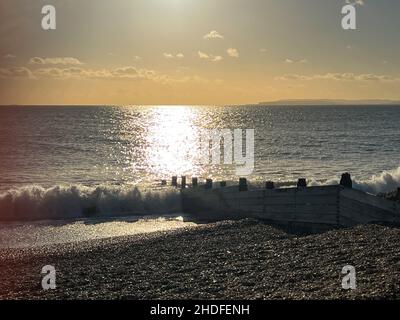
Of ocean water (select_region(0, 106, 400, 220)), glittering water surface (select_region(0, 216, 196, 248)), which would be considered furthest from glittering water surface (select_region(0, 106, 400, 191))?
glittering water surface (select_region(0, 216, 196, 248))

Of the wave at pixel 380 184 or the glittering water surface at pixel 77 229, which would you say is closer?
the glittering water surface at pixel 77 229

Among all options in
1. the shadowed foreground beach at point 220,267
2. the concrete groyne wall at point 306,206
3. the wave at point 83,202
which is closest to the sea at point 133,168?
the wave at point 83,202

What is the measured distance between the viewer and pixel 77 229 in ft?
74.5

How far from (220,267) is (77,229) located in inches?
483

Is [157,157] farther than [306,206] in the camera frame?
Yes

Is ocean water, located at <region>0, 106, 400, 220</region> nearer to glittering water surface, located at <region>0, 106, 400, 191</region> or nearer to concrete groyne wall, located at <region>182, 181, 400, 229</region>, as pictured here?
glittering water surface, located at <region>0, 106, 400, 191</region>

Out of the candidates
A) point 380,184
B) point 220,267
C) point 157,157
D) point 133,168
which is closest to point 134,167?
point 133,168

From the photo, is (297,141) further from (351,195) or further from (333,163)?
(351,195)

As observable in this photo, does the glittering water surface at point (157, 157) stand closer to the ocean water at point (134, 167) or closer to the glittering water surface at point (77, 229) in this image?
the ocean water at point (134, 167)

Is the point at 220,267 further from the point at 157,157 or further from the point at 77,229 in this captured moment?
the point at 157,157

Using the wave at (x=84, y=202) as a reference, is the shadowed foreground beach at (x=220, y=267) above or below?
above

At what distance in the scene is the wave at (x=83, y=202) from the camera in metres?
27.7

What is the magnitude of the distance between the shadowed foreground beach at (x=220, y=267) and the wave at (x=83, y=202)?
10.9 m
